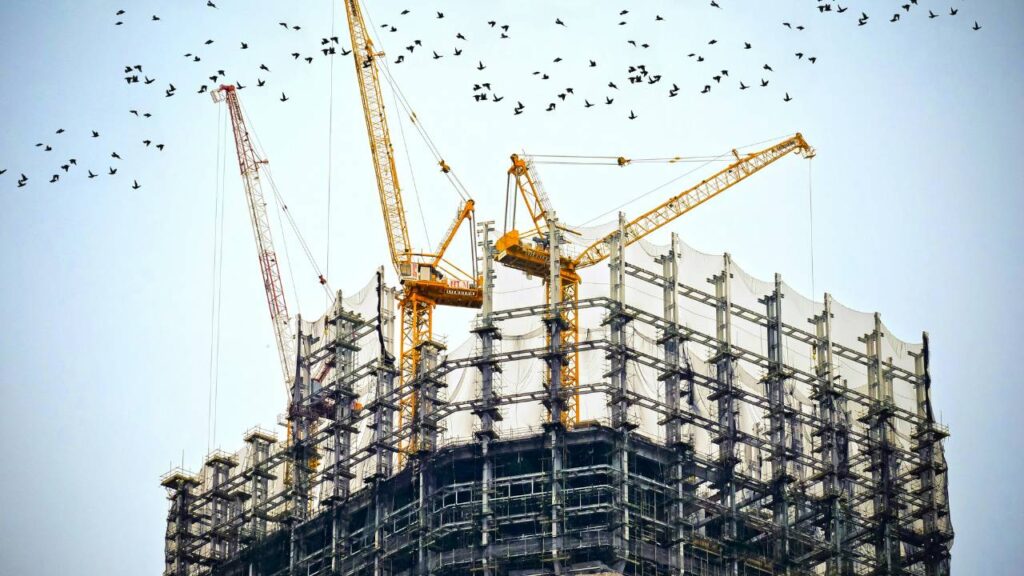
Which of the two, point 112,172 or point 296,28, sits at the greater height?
point 296,28

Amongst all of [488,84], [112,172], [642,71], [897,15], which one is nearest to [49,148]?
[112,172]

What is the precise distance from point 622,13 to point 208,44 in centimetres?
3389

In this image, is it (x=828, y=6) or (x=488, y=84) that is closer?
(x=828, y=6)

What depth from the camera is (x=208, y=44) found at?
185m

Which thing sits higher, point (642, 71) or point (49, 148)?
point (642, 71)

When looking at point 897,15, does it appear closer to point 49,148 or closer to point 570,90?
point 570,90

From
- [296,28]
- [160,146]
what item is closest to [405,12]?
[296,28]

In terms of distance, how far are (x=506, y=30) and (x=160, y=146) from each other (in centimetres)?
3055

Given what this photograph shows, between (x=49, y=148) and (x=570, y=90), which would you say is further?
(x=570, y=90)

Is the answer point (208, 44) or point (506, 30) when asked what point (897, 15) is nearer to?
point (506, 30)

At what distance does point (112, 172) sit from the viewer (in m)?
185

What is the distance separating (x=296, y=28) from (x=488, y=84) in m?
17.6

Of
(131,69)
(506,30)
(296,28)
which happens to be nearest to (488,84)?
(506,30)

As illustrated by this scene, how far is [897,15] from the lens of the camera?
625ft
